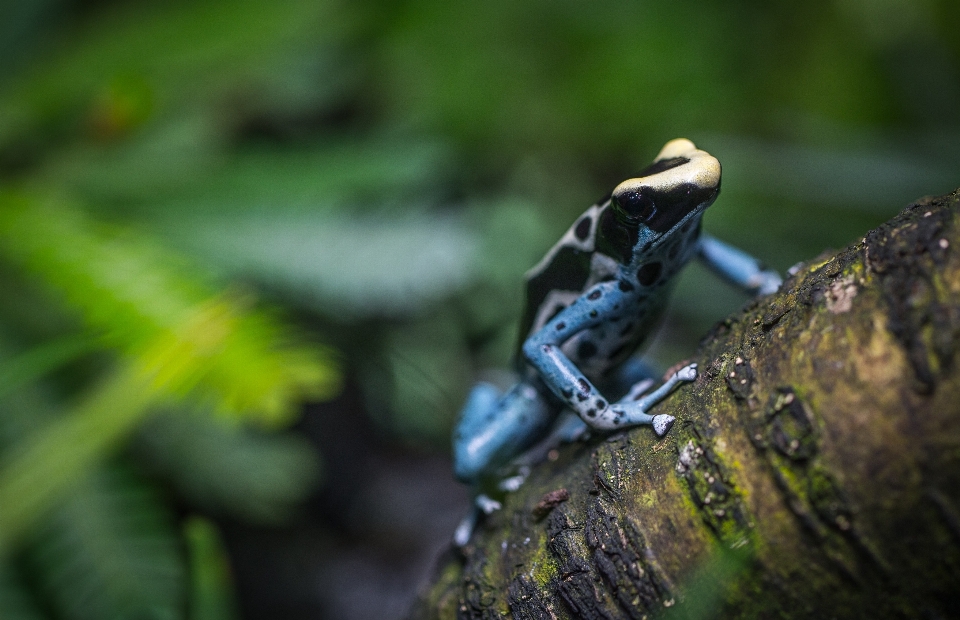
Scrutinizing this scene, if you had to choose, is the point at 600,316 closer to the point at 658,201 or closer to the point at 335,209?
the point at 658,201

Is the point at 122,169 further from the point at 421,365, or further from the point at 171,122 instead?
the point at 421,365

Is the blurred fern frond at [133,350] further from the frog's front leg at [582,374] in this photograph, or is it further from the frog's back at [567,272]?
the frog's front leg at [582,374]

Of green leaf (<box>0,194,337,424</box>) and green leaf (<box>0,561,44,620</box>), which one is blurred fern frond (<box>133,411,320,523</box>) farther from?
green leaf (<box>0,561,44,620</box>)

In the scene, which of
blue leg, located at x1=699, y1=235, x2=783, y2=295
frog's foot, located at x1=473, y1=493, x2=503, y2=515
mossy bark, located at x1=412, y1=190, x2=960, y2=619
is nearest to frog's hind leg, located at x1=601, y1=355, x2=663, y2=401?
blue leg, located at x1=699, y1=235, x2=783, y2=295

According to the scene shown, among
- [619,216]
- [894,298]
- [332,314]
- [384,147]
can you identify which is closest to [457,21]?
[384,147]

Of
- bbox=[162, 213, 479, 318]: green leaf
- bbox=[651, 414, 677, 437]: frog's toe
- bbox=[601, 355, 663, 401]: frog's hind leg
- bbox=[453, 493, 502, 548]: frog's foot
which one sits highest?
bbox=[162, 213, 479, 318]: green leaf
